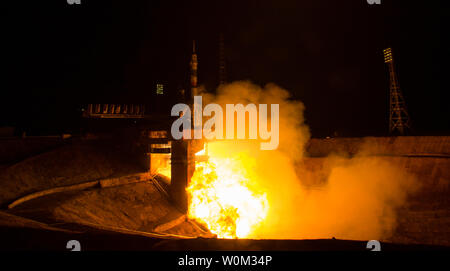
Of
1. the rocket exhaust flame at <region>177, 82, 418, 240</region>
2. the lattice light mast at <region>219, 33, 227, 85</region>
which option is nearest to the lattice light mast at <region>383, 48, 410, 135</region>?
the rocket exhaust flame at <region>177, 82, 418, 240</region>

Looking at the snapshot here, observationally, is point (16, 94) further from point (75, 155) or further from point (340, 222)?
point (340, 222)

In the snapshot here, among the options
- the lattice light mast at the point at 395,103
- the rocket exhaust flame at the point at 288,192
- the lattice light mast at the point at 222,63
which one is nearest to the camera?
the rocket exhaust flame at the point at 288,192

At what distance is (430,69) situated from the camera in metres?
23.8

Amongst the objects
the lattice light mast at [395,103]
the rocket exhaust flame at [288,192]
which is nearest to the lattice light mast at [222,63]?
the rocket exhaust flame at [288,192]

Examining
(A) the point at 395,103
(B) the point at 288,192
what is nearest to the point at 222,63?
(B) the point at 288,192

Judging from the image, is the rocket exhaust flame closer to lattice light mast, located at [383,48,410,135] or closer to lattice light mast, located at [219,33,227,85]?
lattice light mast, located at [383,48,410,135]

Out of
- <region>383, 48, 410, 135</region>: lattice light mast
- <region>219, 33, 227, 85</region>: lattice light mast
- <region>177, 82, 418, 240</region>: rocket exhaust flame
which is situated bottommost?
<region>177, 82, 418, 240</region>: rocket exhaust flame

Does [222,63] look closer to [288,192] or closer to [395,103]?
[288,192]

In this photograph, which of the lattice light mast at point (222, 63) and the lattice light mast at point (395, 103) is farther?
the lattice light mast at point (222, 63)

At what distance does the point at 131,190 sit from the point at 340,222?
13676 mm

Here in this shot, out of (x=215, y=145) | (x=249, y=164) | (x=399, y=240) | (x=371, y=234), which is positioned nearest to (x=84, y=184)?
(x=215, y=145)

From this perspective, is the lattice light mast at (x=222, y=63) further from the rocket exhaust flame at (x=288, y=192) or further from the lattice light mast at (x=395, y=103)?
the lattice light mast at (x=395, y=103)

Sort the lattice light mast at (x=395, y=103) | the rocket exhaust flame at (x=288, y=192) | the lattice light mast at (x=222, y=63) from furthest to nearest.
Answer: the lattice light mast at (x=222, y=63) → the lattice light mast at (x=395, y=103) → the rocket exhaust flame at (x=288, y=192)
